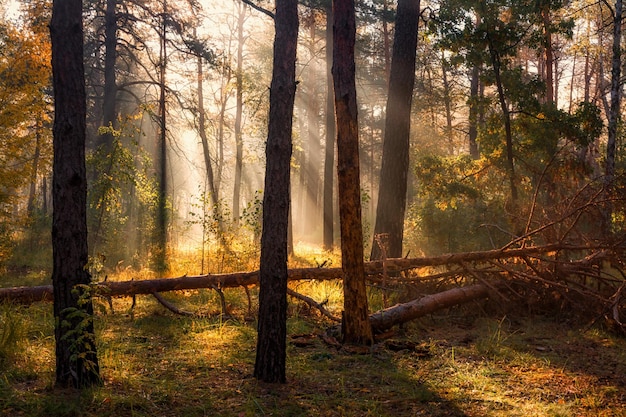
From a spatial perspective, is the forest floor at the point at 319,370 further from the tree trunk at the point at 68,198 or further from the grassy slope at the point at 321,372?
the tree trunk at the point at 68,198

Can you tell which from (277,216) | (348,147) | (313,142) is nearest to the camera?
(277,216)

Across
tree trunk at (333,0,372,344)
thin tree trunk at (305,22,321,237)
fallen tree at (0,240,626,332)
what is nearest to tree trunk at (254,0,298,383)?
tree trunk at (333,0,372,344)

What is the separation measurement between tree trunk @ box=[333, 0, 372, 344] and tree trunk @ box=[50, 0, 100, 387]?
3.12 metres

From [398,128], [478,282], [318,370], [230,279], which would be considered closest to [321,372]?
Answer: [318,370]

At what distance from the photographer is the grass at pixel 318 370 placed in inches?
191

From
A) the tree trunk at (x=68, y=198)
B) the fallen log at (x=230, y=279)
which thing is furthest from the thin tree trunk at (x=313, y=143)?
the tree trunk at (x=68, y=198)

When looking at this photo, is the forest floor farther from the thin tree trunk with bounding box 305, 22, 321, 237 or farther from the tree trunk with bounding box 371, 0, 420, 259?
the thin tree trunk with bounding box 305, 22, 321, 237

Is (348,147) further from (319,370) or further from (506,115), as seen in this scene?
(506,115)

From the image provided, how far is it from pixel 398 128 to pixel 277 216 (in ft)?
23.1

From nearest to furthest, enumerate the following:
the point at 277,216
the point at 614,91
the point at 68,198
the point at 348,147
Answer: the point at 68,198 < the point at 277,216 < the point at 348,147 < the point at 614,91

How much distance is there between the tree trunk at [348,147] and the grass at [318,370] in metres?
1.13

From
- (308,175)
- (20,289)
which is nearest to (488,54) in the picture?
(20,289)

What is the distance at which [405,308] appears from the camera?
8352 mm

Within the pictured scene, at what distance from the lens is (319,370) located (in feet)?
20.6
